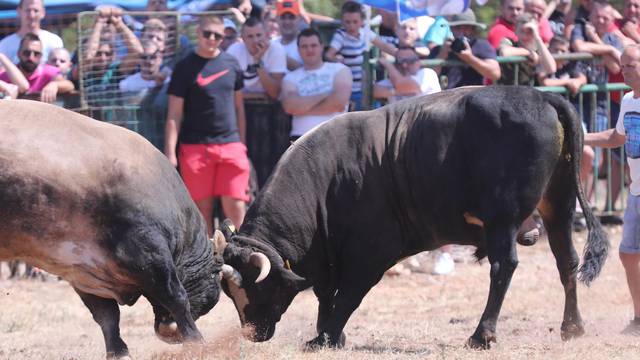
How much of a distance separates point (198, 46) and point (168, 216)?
13.1 feet

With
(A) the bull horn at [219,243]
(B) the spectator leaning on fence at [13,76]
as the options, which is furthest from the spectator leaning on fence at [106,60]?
(A) the bull horn at [219,243]

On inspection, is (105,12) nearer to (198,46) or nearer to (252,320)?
(198,46)

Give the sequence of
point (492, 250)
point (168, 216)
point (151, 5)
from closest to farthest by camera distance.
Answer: point (168, 216)
point (492, 250)
point (151, 5)

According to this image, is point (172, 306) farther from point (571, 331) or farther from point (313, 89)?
point (313, 89)

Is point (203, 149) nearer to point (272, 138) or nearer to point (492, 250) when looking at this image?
point (272, 138)

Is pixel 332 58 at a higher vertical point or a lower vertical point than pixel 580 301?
higher

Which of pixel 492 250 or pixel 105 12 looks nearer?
pixel 492 250

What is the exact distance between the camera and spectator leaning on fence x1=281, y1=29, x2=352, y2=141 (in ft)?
34.4

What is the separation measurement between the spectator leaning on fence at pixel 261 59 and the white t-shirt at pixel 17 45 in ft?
5.43

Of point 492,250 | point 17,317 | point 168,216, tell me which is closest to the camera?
point 168,216

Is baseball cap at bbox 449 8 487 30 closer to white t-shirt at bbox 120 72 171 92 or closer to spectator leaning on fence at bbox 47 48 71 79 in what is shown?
white t-shirt at bbox 120 72 171 92

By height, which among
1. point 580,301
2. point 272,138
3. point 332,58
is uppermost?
point 332,58

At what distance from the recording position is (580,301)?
31.7ft

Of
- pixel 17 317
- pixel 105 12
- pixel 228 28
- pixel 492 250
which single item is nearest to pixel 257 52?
pixel 228 28
